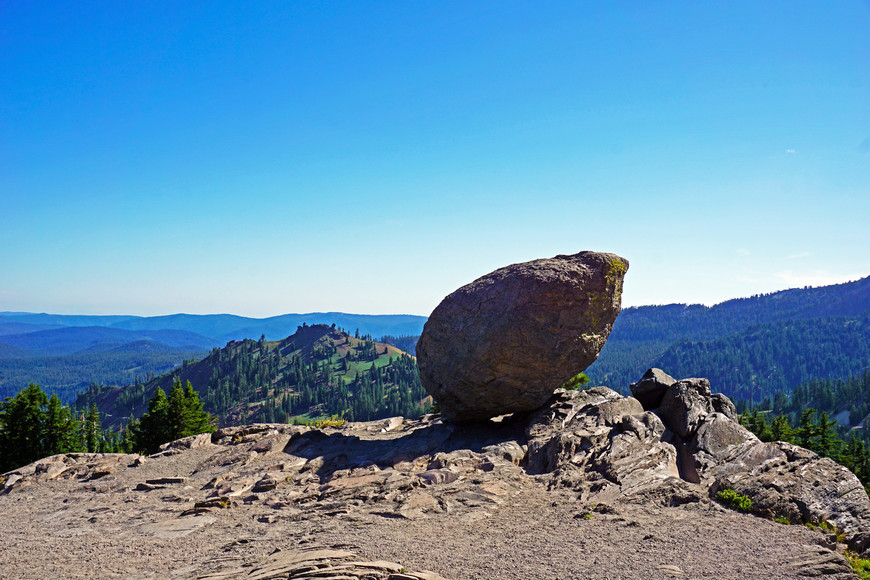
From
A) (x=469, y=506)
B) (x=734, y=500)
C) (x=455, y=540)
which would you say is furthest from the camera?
(x=469, y=506)

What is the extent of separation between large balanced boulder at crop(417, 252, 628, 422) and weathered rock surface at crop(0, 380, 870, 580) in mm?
2189

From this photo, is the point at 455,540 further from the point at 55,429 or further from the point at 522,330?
the point at 55,429

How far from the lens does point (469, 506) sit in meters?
16.8

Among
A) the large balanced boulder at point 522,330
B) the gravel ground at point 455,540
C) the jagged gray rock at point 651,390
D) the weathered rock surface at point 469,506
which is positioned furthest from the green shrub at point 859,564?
the jagged gray rock at point 651,390

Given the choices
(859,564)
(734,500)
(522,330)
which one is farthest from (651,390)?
(859,564)

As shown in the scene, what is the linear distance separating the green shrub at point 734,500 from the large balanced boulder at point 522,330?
10.0 metres

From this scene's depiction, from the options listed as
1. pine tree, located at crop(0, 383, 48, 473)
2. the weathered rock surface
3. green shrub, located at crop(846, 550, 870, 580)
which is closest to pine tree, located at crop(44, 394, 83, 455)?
pine tree, located at crop(0, 383, 48, 473)

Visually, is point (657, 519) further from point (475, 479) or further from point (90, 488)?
point (90, 488)

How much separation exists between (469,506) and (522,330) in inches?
412

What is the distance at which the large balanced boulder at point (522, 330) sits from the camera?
25062mm

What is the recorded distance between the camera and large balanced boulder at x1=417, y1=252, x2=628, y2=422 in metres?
25.1

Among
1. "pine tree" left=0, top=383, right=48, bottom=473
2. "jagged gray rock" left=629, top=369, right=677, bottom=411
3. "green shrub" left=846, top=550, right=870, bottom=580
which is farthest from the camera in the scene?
"pine tree" left=0, top=383, right=48, bottom=473

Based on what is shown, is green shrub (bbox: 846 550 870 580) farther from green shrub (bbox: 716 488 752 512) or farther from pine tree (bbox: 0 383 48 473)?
pine tree (bbox: 0 383 48 473)

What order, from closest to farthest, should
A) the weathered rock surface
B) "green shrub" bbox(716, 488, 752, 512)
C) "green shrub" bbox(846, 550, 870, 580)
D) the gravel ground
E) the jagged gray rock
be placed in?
1. "green shrub" bbox(846, 550, 870, 580)
2. the gravel ground
3. the weathered rock surface
4. "green shrub" bbox(716, 488, 752, 512)
5. the jagged gray rock
